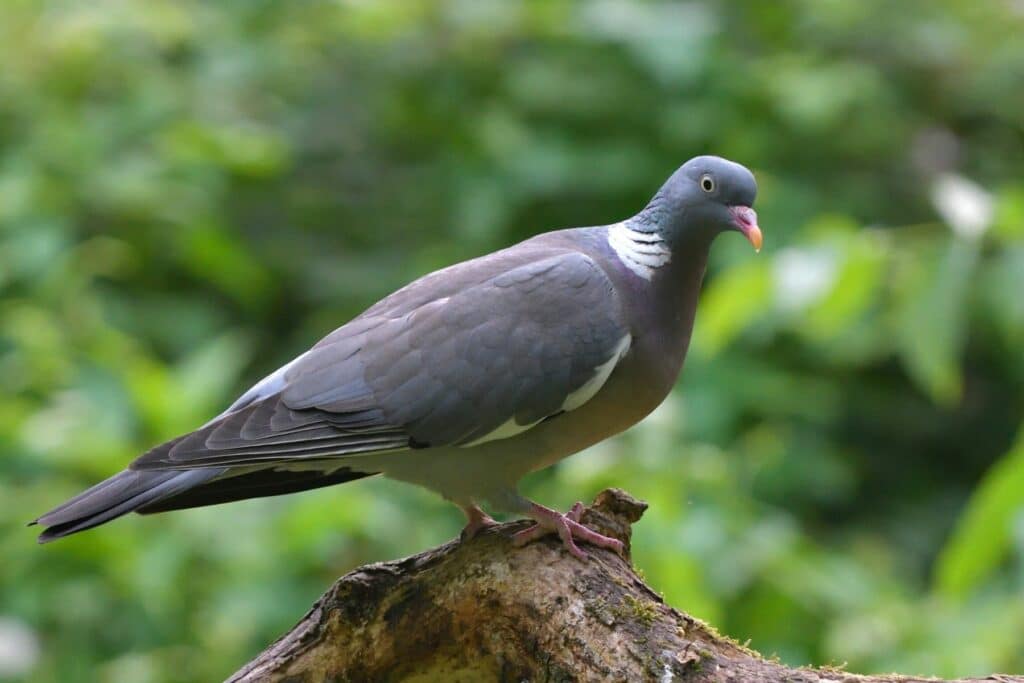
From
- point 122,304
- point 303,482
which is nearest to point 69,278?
point 122,304

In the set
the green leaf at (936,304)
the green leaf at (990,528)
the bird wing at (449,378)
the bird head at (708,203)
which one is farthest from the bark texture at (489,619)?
the green leaf at (936,304)

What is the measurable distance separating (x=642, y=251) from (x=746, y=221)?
269mm

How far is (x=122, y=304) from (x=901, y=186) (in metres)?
3.63

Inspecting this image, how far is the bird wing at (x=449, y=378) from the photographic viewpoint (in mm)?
3102

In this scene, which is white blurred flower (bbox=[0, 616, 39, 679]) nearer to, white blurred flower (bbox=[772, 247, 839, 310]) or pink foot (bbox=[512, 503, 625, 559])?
pink foot (bbox=[512, 503, 625, 559])

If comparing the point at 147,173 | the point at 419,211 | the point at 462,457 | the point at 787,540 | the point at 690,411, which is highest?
the point at 419,211

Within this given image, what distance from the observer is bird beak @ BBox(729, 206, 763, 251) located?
10.6 feet

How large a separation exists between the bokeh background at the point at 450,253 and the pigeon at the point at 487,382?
3.61 ft

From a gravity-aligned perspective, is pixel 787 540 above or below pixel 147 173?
below

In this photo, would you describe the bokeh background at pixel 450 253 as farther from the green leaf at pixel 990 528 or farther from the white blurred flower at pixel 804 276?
the green leaf at pixel 990 528

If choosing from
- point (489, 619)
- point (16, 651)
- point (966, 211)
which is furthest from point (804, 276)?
point (16, 651)

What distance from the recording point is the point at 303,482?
3.41 meters

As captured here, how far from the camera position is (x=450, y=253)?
5.95 m

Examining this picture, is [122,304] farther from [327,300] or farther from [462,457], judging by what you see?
[462,457]
